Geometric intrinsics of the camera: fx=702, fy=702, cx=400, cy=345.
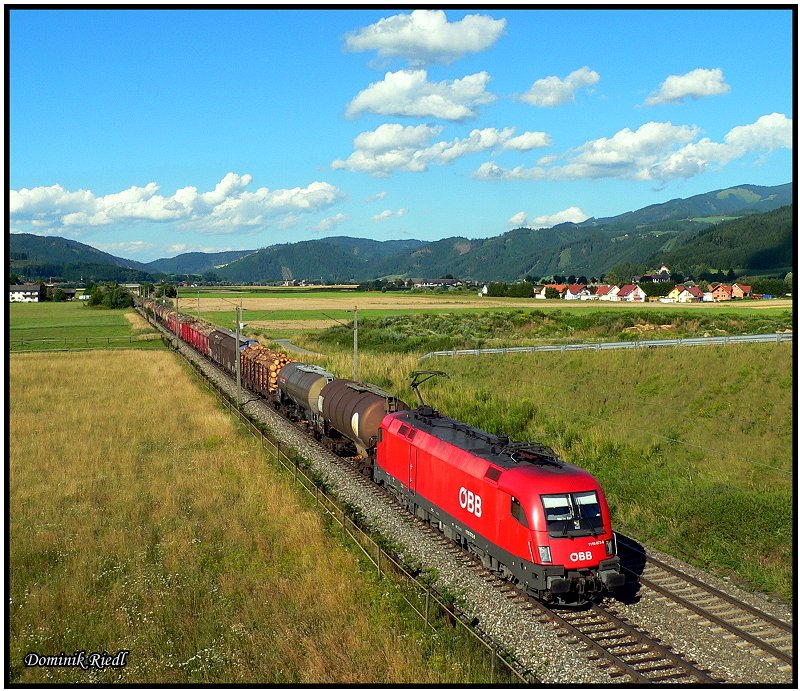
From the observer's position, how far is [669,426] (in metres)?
37.3

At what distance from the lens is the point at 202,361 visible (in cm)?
7888

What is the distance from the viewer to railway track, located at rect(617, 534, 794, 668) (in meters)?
16.3

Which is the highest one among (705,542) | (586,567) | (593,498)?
(593,498)

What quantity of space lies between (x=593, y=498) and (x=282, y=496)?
42.5 ft

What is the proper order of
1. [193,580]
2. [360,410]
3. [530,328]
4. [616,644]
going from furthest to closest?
1. [530,328]
2. [360,410]
3. [193,580]
4. [616,644]

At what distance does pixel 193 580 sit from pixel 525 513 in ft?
31.3

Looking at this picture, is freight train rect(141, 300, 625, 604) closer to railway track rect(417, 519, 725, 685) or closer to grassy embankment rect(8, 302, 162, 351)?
railway track rect(417, 519, 725, 685)

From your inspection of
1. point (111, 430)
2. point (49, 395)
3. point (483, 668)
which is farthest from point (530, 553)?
point (49, 395)

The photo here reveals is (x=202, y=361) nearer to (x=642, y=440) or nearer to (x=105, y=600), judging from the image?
(x=642, y=440)

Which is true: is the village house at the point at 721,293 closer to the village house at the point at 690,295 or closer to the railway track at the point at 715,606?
the village house at the point at 690,295

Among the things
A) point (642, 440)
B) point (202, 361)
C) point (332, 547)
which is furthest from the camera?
point (202, 361)

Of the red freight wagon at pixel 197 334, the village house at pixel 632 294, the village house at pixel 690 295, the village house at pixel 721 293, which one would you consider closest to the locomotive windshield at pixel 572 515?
the red freight wagon at pixel 197 334

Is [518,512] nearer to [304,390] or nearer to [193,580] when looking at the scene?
[193,580]

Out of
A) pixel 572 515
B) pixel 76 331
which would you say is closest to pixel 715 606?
pixel 572 515
